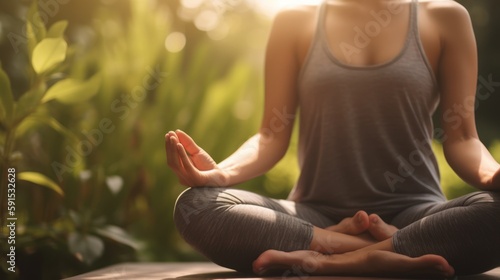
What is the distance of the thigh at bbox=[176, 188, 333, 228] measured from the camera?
55.2 inches

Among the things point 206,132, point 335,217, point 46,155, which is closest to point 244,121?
point 206,132

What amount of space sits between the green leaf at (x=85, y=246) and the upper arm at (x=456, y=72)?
0.97 meters

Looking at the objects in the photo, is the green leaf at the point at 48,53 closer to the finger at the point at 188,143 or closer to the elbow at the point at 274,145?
the finger at the point at 188,143

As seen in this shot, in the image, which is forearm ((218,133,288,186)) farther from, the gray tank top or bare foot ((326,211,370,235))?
bare foot ((326,211,370,235))

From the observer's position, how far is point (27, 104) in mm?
1685

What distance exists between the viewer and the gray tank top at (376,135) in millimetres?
1600

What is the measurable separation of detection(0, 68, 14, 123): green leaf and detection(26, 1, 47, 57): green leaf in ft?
0.38

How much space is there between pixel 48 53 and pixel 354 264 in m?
0.94

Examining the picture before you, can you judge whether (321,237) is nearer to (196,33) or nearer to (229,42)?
(229,42)

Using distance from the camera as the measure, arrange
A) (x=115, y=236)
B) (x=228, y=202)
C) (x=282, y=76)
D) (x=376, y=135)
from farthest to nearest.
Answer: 1. (x=115, y=236)
2. (x=282, y=76)
3. (x=376, y=135)
4. (x=228, y=202)

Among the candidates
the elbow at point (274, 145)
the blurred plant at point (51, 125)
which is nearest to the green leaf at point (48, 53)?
the blurred plant at point (51, 125)

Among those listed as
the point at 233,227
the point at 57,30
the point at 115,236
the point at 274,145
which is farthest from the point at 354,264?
the point at 57,30

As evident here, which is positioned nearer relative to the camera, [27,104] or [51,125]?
[27,104]

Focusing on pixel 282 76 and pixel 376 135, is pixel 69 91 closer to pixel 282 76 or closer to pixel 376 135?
pixel 282 76
